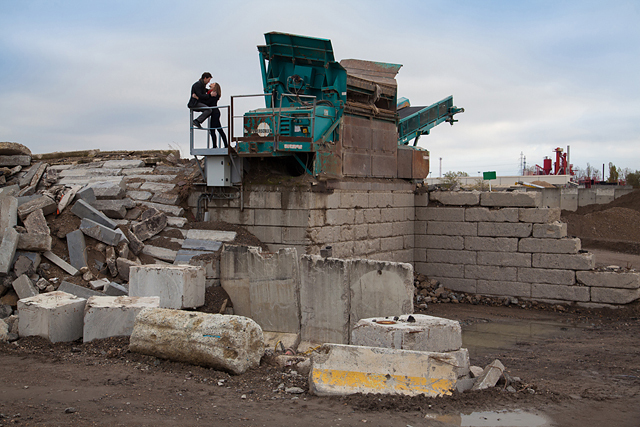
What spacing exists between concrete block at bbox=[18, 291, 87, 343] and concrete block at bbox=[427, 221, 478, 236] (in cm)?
979

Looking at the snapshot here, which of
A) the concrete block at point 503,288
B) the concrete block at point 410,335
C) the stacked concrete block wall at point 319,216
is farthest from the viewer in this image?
the concrete block at point 503,288

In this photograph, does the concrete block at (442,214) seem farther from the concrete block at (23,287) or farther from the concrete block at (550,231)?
the concrete block at (23,287)

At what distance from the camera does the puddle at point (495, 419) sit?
5.71 meters

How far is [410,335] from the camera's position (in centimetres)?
708

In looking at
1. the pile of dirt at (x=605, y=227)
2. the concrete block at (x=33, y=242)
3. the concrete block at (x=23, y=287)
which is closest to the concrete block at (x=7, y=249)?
the concrete block at (x=33, y=242)

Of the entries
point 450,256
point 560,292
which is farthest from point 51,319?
point 560,292

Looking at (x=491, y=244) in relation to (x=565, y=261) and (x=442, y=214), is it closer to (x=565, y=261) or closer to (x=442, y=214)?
(x=442, y=214)

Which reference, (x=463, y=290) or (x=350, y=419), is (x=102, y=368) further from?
(x=463, y=290)

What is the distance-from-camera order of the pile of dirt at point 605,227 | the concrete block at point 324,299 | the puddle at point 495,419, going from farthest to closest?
the pile of dirt at point 605,227 < the concrete block at point 324,299 < the puddle at point 495,419

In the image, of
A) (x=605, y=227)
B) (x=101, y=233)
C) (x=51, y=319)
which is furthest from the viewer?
(x=605, y=227)

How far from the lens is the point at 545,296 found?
14578mm

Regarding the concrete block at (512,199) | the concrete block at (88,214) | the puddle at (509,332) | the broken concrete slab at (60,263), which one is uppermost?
the concrete block at (512,199)

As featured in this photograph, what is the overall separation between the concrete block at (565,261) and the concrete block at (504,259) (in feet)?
0.71

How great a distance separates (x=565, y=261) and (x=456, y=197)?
10.3ft
